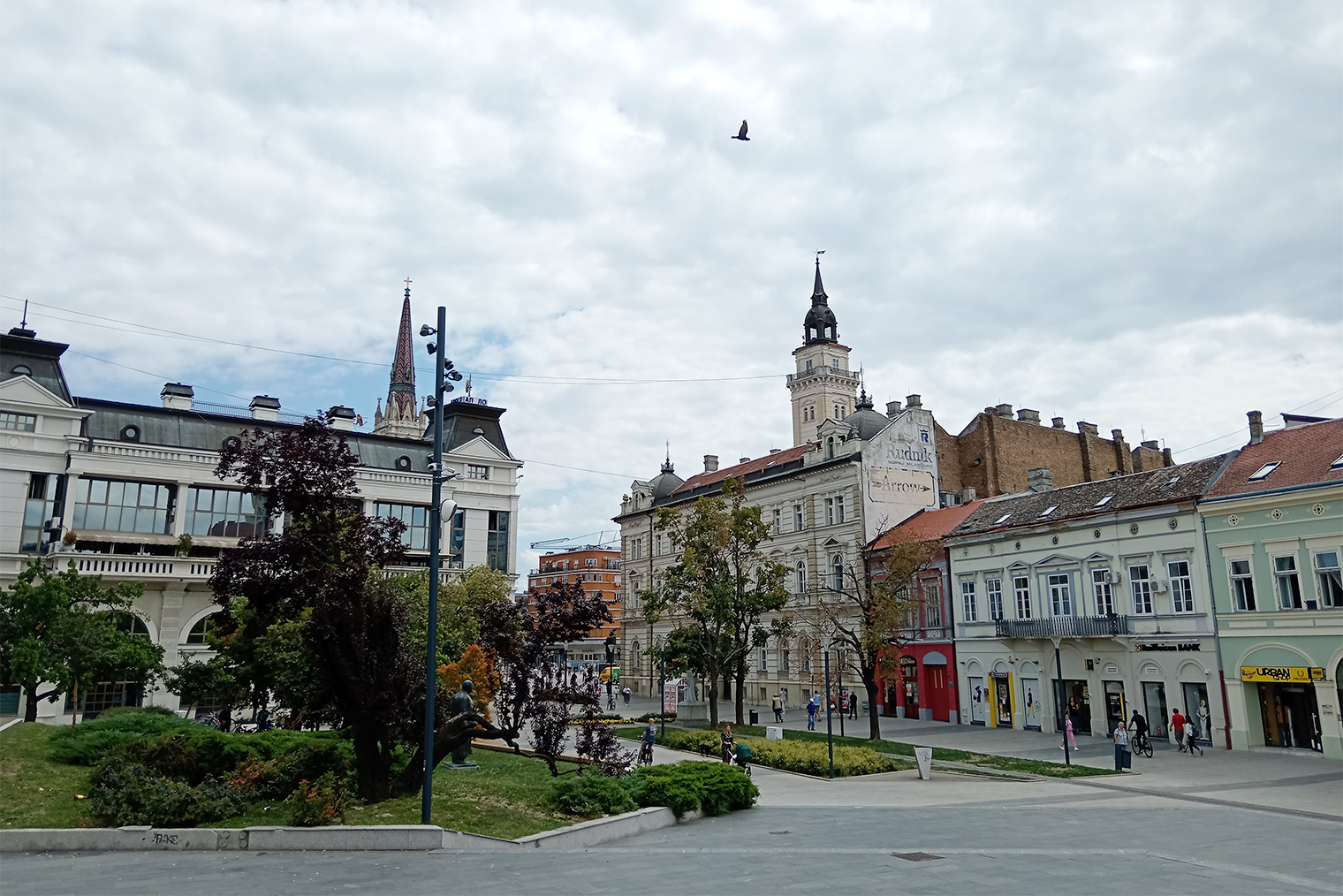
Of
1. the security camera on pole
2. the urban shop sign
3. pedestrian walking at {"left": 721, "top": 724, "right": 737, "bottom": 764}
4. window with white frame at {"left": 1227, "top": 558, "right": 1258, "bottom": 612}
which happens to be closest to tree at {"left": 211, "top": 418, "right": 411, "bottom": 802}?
the security camera on pole

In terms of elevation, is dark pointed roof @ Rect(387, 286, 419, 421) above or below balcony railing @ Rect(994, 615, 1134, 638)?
above

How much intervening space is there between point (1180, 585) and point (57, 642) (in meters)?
39.7

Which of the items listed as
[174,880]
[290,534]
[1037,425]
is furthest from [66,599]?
[1037,425]

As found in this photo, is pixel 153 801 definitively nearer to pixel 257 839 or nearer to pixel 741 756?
pixel 257 839

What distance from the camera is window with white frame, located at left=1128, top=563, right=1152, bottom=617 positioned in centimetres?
3766

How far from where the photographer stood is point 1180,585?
36.4 meters

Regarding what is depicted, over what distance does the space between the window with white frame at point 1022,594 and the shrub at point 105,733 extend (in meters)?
34.2

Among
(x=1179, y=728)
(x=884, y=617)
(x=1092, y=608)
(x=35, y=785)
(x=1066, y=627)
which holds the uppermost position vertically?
(x=1092, y=608)

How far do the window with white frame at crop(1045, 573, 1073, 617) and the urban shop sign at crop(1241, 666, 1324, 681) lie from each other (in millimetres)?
7723

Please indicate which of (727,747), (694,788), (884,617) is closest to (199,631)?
(727,747)

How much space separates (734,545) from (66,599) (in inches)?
1048

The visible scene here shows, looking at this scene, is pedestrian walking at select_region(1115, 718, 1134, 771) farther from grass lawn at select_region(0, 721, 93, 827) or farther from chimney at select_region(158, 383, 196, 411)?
chimney at select_region(158, 383, 196, 411)

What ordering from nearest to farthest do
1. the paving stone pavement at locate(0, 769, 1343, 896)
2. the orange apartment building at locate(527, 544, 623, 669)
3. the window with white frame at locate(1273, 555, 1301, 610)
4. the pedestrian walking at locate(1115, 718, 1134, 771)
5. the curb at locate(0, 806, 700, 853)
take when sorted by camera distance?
the paving stone pavement at locate(0, 769, 1343, 896), the curb at locate(0, 806, 700, 853), the pedestrian walking at locate(1115, 718, 1134, 771), the window with white frame at locate(1273, 555, 1301, 610), the orange apartment building at locate(527, 544, 623, 669)

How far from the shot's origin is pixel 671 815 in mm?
19484
